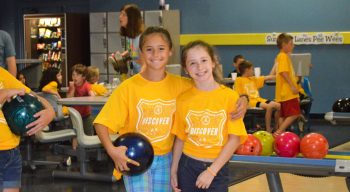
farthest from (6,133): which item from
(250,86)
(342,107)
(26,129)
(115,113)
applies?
(250,86)

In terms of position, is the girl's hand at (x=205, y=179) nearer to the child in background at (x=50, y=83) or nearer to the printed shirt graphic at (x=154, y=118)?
the printed shirt graphic at (x=154, y=118)

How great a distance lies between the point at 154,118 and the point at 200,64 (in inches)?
14.8

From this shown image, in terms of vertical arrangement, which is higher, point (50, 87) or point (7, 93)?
point (7, 93)

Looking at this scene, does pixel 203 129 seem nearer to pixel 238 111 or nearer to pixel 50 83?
pixel 238 111

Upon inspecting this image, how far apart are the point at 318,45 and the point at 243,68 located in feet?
11.2

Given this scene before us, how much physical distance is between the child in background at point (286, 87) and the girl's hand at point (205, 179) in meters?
5.28

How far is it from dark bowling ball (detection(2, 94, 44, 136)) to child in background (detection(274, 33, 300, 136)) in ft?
17.5

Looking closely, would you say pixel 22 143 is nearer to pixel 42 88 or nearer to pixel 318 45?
pixel 42 88

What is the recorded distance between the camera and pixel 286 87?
8.06 m

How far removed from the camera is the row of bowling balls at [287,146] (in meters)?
3.85

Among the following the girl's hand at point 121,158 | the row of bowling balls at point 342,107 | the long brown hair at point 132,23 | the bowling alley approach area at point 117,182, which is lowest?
the bowling alley approach area at point 117,182

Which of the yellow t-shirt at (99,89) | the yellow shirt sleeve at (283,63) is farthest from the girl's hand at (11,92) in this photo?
the yellow shirt sleeve at (283,63)

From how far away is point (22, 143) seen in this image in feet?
26.9

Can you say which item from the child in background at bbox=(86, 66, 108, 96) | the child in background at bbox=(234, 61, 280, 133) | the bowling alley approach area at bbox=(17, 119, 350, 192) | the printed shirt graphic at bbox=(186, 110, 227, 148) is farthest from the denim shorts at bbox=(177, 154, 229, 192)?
the child in background at bbox=(234, 61, 280, 133)
